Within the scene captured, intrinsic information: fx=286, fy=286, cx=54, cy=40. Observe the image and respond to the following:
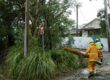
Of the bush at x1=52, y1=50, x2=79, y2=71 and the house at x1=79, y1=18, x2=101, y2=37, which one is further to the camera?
the house at x1=79, y1=18, x2=101, y2=37

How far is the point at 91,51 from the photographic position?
13.4 metres

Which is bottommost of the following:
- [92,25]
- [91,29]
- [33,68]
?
[33,68]

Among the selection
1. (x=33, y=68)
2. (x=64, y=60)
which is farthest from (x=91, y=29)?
(x=33, y=68)

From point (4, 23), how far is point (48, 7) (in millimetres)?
3555

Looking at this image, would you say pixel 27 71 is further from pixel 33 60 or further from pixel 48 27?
pixel 48 27

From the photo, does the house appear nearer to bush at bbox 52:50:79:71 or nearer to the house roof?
the house roof

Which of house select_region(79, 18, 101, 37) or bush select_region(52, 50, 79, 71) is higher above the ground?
house select_region(79, 18, 101, 37)

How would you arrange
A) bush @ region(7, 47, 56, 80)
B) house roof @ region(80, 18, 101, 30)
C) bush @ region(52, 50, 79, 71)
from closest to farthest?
1. bush @ region(7, 47, 56, 80)
2. bush @ region(52, 50, 79, 71)
3. house roof @ region(80, 18, 101, 30)

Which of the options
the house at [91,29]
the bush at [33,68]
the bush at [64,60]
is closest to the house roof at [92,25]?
the house at [91,29]

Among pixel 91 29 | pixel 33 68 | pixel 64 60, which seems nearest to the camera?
pixel 33 68

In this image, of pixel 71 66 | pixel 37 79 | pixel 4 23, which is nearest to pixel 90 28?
pixel 4 23

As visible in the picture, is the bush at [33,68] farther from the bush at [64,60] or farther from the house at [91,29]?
the house at [91,29]

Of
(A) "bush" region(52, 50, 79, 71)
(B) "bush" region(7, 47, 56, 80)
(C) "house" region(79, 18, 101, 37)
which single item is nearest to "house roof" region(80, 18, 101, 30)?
(C) "house" region(79, 18, 101, 37)

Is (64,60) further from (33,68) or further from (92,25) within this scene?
(92,25)
